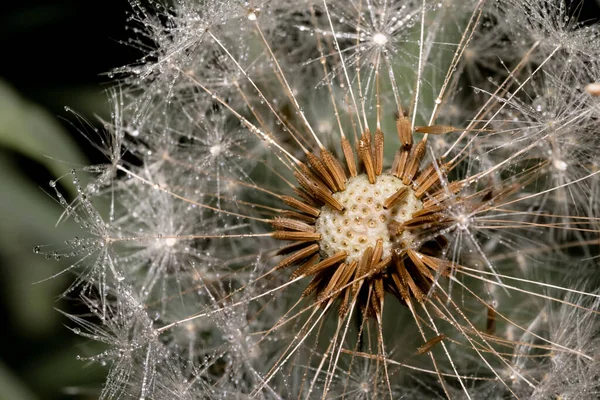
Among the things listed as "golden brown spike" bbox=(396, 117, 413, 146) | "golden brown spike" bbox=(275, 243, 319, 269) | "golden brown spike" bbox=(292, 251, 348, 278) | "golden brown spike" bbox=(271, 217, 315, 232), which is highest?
"golden brown spike" bbox=(396, 117, 413, 146)

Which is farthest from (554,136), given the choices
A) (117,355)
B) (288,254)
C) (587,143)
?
(117,355)

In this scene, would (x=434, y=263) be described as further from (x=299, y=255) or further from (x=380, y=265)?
(x=299, y=255)

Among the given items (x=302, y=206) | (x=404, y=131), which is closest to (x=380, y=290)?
(x=302, y=206)

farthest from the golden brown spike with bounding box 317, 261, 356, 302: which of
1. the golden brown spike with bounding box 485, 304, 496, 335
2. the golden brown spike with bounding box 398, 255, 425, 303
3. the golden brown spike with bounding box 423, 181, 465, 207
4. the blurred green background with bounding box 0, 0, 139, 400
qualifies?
the blurred green background with bounding box 0, 0, 139, 400

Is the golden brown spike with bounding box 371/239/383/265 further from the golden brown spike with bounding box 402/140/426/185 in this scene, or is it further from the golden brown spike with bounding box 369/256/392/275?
the golden brown spike with bounding box 402/140/426/185

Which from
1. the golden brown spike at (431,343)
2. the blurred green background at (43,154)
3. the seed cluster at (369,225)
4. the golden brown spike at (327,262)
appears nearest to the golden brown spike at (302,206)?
the seed cluster at (369,225)

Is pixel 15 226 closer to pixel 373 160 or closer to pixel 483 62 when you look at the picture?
pixel 373 160

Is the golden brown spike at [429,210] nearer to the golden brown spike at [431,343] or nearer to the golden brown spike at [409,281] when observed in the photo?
the golden brown spike at [409,281]
